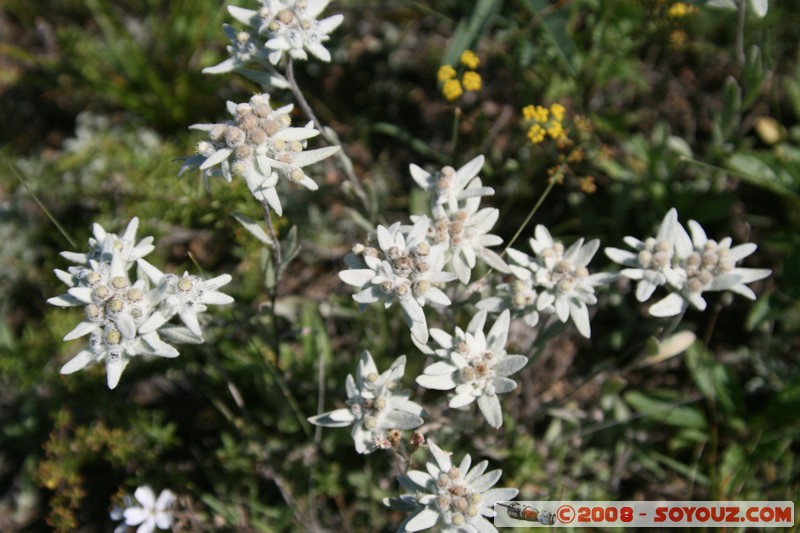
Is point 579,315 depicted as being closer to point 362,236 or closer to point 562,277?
point 562,277

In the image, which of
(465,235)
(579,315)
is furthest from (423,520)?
(465,235)

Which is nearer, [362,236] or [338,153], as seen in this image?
[338,153]

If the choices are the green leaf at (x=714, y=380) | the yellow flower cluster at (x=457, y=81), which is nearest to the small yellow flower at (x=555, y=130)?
the yellow flower cluster at (x=457, y=81)

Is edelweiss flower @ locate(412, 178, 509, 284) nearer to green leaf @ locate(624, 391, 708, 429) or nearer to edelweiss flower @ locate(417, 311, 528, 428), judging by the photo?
edelweiss flower @ locate(417, 311, 528, 428)

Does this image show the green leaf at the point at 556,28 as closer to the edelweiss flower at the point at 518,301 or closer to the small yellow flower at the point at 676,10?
the small yellow flower at the point at 676,10

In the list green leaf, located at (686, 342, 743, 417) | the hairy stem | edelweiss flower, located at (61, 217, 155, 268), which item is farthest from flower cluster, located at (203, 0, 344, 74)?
green leaf, located at (686, 342, 743, 417)

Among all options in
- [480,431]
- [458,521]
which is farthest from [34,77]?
[458,521]

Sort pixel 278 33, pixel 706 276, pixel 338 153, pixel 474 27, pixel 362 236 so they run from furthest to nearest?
pixel 362 236, pixel 474 27, pixel 338 153, pixel 278 33, pixel 706 276
